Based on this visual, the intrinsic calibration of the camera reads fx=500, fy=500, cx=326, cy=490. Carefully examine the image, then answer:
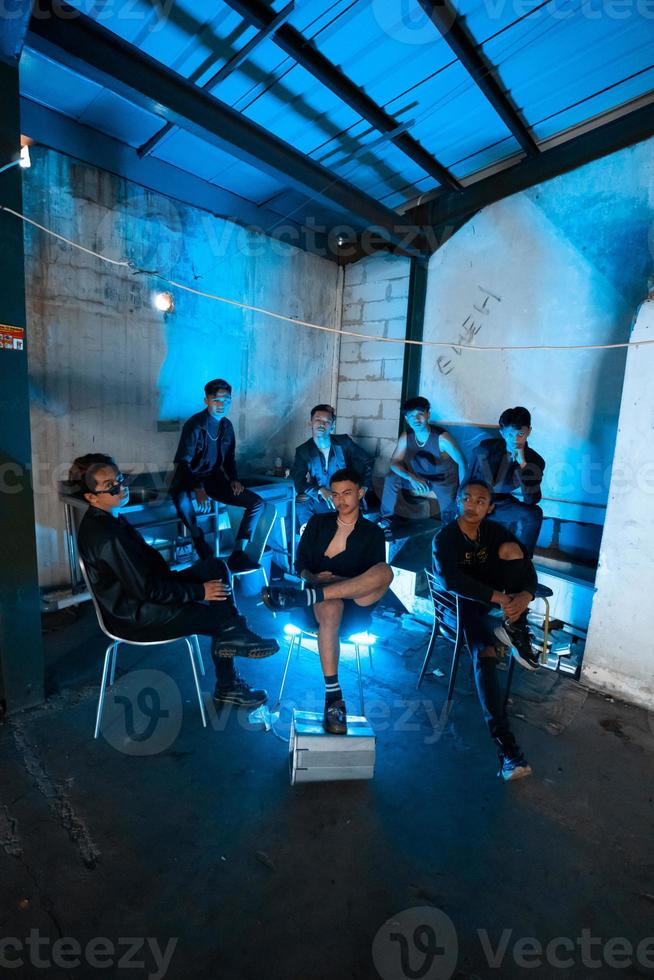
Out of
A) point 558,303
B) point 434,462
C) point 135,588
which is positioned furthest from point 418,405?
point 135,588

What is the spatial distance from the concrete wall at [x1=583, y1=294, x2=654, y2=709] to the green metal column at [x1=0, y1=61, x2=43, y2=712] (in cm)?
359

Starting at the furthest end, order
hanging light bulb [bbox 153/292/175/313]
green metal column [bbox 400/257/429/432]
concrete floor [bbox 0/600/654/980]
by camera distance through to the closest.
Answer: green metal column [bbox 400/257/429/432], hanging light bulb [bbox 153/292/175/313], concrete floor [bbox 0/600/654/980]

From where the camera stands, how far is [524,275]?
4770 millimetres

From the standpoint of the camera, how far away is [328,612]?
2.76 m

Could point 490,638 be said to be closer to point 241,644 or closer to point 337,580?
point 337,580

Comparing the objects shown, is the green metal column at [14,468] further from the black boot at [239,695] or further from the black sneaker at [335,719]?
the black sneaker at [335,719]

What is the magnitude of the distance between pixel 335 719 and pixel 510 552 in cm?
142

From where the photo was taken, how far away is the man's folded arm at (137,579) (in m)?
2.50

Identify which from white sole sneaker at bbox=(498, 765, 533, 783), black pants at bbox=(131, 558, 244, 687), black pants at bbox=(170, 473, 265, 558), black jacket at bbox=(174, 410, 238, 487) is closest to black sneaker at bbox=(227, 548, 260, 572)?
black pants at bbox=(170, 473, 265, 558)

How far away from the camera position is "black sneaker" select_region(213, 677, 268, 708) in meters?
2.96

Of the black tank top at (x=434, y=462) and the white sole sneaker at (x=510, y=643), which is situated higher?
the black tank top at (x=434, y=462)

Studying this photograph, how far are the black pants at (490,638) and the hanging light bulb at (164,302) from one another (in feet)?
12.3

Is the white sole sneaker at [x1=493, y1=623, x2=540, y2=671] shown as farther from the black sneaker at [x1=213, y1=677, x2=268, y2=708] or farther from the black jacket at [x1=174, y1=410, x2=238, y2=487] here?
the black jacket at [x1=174, y1=410, x2=238, y2=487]

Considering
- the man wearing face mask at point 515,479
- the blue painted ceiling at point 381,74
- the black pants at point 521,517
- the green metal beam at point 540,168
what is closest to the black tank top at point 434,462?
the man wearing face mask at point 515,479
